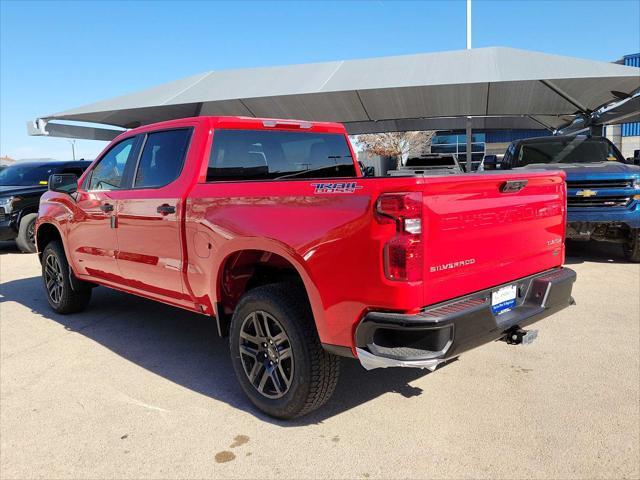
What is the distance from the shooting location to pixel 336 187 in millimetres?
2695

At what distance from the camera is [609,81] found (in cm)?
1099

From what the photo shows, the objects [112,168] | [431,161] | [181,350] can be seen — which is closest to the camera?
[181,350]

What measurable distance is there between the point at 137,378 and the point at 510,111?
47.5 ft

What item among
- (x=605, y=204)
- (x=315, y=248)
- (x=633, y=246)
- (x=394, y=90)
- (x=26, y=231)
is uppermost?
(x=394, y=90)

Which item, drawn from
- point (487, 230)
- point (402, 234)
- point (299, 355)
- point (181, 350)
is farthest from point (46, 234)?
point (487, 230)

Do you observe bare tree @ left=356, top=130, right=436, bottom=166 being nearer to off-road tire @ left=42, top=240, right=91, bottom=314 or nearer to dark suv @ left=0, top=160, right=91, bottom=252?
dark suv @ left=0, top=160, right=91, bottom=252

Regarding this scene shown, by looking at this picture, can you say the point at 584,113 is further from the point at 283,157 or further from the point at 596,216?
the point at 283,157

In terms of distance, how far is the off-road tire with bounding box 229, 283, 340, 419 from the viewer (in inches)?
117

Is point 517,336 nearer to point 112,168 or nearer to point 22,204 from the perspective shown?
point 112,168

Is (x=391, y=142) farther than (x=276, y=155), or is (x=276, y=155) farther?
(x=391, y=142)

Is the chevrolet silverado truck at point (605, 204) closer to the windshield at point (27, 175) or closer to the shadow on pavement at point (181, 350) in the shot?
the shadow on pavement at point (181, 350)

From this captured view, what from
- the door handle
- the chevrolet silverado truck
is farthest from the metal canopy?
the door handle

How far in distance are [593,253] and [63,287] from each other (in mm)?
8365

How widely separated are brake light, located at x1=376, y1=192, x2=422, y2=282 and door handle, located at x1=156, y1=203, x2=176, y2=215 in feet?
6.25
